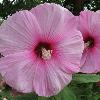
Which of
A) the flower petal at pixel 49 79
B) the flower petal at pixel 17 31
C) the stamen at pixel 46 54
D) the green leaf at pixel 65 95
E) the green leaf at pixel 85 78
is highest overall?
the flower petal at pixel 17 31

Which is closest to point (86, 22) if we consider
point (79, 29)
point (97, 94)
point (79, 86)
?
point (79, 29)

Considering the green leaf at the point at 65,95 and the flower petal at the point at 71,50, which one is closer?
the flower petal at the point at 71,50

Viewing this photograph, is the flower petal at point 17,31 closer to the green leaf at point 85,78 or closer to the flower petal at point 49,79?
the flower petal at point 49,79

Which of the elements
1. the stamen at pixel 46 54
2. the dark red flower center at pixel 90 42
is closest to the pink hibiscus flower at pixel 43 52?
the stamen at pixel 46 54

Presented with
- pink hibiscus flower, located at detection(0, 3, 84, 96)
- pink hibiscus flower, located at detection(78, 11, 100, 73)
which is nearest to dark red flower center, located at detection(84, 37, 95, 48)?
pink hibiscus flower, located at detection(78, 11, 100, 73)

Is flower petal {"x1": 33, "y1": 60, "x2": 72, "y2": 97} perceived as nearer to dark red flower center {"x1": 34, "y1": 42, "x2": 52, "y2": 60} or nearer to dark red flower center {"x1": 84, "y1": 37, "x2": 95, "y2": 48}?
dark red flower center {"x1": 34, "y1": 42, "x2": 52, "y2": 60}

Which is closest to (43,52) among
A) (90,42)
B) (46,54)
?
(46,54)
